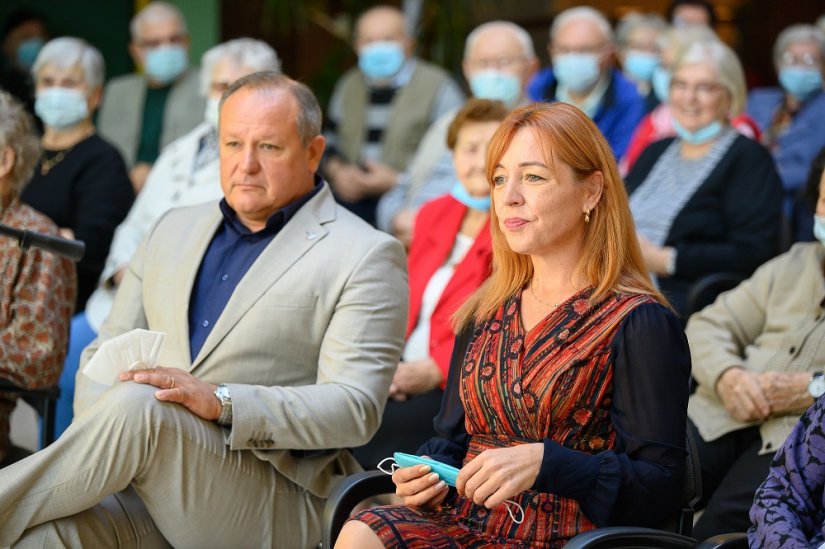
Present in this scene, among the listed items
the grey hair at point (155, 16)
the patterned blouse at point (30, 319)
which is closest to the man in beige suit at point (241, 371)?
the patterned blouse at point (30, 319)

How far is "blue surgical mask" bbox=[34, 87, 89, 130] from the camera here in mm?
5402

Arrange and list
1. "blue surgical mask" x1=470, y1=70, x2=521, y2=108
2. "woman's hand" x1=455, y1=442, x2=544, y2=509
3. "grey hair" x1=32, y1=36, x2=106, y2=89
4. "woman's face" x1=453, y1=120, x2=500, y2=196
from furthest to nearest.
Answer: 1. "blue surgical mask" x1=470, y1=70, x2=521, y2=108
2. "grey hair" x1=32, y1=36, x2=106, y2=89
3. "woman's face" x1=453, y1=120, x2=500, y2=196
4. "woman's hand" x1=455, y1=442, x2=544, y2=509

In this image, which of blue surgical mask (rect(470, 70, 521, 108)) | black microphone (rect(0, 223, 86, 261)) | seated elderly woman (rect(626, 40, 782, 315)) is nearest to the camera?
black microphone (rect(0, 223, 86, 261))

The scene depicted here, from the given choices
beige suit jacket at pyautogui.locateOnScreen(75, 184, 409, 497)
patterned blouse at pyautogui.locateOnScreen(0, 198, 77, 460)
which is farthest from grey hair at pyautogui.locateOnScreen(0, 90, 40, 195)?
beige suit jacket at pyautogui.locateOnScreen(75, 184, 409, 497)

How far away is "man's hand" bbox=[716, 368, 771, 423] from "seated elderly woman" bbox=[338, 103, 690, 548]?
0.93 meters

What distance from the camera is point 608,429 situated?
2545 millimetres

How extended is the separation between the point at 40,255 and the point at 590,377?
1951mm

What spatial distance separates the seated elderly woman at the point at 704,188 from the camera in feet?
15.1

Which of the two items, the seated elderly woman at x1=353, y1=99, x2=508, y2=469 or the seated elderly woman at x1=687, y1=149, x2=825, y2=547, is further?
the seated elderly woman at x1=353, y1=99, x2=508, y2=469

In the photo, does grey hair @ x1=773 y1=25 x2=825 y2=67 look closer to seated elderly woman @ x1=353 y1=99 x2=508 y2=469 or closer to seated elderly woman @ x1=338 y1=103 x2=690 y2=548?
seated elderly woman @ x1=353 y1=99 x2=508 y2=469

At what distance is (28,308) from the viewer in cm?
366

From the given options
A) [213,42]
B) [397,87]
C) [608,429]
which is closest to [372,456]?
[608,429]

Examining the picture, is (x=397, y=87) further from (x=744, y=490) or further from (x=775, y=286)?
(x=744, y=490)

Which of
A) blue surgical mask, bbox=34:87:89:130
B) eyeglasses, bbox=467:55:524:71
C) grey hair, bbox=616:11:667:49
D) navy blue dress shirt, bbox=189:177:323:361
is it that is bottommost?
navy blue dress shirt, bbox=189:177:323:361
